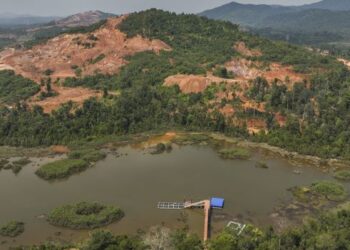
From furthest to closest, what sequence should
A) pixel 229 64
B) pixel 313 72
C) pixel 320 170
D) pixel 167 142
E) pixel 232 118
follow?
pixel 229 64, pixel 313 72, pixel 232 118, pixel 167 142, pixel 320 170

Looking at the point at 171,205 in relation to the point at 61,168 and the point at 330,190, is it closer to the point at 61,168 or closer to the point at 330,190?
the point at 61,168

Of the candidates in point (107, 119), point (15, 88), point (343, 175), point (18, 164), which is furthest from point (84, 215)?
point (15, 88)

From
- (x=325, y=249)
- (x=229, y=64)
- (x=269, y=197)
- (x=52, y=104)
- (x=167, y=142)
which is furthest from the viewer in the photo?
(x=229, y=64)

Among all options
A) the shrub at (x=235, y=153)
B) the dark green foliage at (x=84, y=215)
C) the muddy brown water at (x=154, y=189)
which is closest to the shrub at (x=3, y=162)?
the muddy brown water at (x=154, y=189)

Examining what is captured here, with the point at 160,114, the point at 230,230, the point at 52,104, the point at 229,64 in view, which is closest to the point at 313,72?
the point at 229,64

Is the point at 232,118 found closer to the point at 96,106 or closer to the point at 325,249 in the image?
the point at 96,106

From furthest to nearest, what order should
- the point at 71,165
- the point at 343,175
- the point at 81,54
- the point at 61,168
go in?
the point at 81,54, the point at 71,165, the point at 61,168, the point at 343,175

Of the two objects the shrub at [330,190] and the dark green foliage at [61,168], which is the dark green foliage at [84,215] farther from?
the shrub at [330,190]
